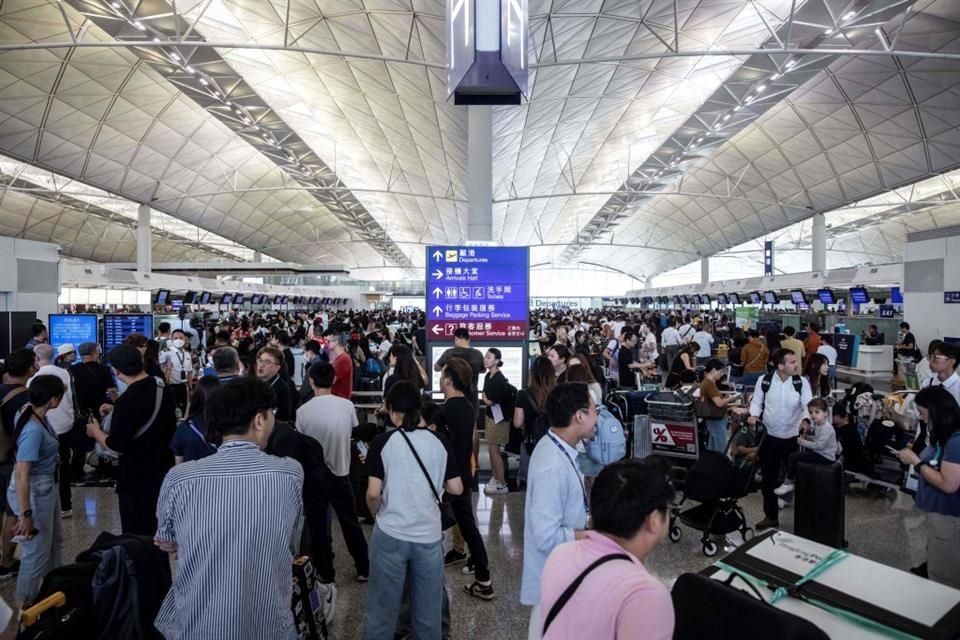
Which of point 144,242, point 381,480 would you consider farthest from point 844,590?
point 144,242

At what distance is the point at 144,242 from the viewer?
26.0 meters

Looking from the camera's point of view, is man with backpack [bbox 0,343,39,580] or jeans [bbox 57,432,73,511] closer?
man with backpack [bbox 0,343,39,580]

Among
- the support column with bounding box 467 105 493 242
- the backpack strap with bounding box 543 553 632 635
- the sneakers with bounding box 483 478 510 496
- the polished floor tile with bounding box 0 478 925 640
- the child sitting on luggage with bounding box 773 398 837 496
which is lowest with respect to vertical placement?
the polished floor tile with bounding box 0 478 925 640

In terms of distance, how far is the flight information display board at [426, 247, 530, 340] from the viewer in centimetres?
749

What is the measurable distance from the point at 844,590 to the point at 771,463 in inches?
157

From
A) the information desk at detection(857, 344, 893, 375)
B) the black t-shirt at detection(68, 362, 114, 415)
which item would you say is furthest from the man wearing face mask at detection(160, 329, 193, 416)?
the information desk at detection(857, 344, 893, 375)

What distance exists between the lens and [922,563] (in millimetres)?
4535

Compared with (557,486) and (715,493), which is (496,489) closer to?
(715,493)

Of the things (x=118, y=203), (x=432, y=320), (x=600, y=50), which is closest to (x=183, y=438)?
(x=432, y=320)

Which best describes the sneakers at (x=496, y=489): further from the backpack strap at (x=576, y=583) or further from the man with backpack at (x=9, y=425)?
the backpack strap at (x=576, y=583)

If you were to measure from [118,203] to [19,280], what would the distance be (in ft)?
93.3

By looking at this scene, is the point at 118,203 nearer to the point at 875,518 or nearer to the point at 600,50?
the point at 600,50

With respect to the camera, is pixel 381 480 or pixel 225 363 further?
pixel 225 363

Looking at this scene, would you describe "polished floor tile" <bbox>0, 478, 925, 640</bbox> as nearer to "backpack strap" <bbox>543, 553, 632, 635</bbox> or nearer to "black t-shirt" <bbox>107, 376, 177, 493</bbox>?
"black t-shirt" <bbox>107, 376, 177, 493</bbox>
